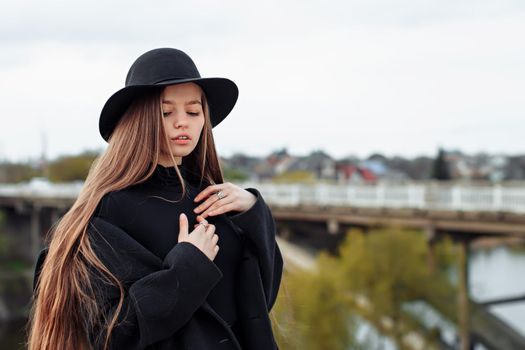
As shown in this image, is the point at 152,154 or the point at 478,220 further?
the point at 478,220

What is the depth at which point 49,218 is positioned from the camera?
121ft

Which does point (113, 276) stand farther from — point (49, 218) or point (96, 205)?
point (49, 218)

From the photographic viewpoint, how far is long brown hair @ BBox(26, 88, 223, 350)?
1670 mm

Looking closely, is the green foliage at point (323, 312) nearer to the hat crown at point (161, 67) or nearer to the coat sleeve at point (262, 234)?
the coat sleeve at point (262, 234)

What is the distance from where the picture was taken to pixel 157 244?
5.73ft

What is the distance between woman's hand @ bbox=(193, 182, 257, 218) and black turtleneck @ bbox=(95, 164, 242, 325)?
4 cm

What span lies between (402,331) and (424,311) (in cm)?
95

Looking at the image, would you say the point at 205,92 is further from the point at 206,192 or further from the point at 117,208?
the point at 117,208

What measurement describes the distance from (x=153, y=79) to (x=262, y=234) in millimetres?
528

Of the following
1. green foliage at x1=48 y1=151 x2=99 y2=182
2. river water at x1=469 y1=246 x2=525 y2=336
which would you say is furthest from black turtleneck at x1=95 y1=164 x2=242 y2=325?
green foliage at x1=48 y1=151 x2=99 y2=182

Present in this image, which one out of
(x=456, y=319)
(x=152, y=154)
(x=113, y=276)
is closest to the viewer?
(x=113, y=276)

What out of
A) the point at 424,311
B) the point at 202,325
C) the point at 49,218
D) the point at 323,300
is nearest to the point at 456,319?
the point at 424,311

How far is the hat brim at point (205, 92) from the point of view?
1.77 m

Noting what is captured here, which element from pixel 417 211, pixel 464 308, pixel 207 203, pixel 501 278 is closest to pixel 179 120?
pixel 207 203
